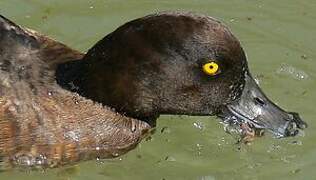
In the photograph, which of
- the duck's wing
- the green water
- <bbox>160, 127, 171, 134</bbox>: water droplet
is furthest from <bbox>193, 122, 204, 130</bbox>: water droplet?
the duck's wing

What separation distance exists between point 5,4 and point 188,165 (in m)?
2.31

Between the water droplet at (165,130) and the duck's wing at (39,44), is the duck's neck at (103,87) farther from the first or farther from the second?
the water droplet at (165,130)

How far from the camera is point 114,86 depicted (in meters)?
5.53

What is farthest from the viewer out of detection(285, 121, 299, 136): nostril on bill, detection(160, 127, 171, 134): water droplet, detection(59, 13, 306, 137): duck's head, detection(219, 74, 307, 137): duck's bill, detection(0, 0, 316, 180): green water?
detection(160, 127, 171, 134): water droplet

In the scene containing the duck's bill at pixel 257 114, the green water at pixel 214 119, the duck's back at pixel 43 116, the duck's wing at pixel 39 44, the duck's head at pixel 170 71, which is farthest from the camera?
the green water at pixel 214 119

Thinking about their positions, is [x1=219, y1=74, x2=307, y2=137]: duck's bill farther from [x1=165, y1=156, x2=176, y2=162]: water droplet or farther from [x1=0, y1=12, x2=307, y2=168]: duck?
[x1=165, y1=156, x2=176, y2=162]: water droplet

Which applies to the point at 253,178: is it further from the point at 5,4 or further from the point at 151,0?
the point at 5,4

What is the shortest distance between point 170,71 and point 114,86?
0.40 m

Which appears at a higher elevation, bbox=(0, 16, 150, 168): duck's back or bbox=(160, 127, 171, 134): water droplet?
bbox=(0, 16, 150, 168): duck's back

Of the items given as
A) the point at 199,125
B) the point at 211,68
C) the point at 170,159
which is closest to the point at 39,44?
the point at 211,68

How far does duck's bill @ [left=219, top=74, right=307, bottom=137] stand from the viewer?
228 inches

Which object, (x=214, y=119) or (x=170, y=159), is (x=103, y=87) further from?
(x=214, y=119)

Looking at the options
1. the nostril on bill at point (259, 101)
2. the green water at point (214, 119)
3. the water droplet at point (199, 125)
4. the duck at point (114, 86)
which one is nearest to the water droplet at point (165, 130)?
the green water at point (214, 119)

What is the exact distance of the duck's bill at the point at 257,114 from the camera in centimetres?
580
